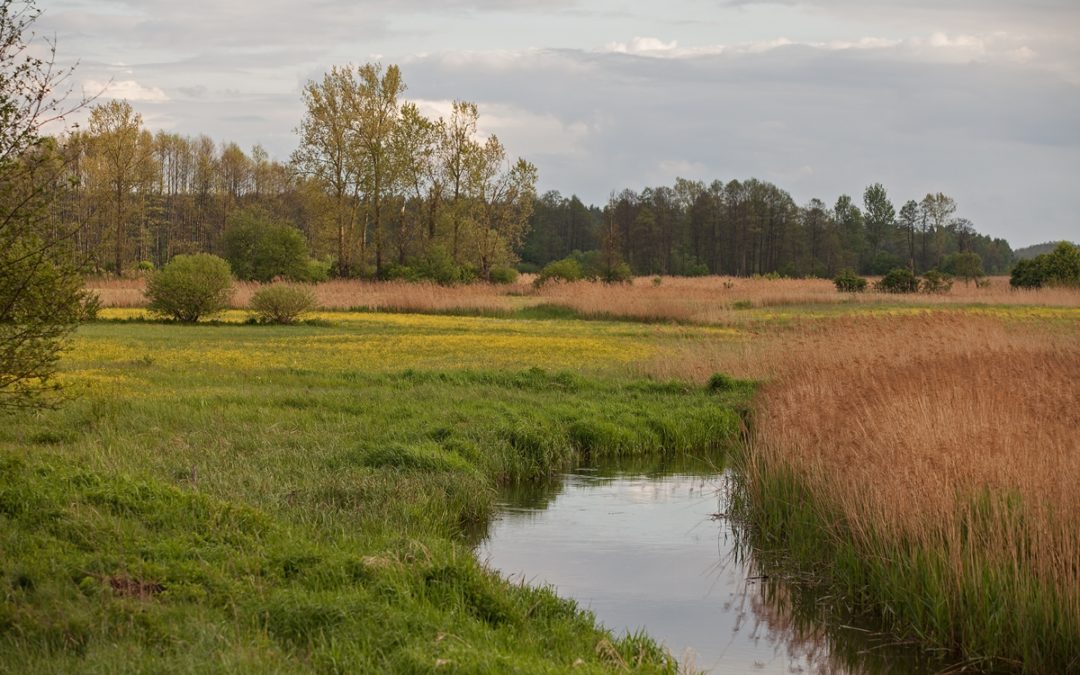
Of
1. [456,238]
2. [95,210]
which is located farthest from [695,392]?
[456,238]

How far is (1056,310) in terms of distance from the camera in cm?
4222

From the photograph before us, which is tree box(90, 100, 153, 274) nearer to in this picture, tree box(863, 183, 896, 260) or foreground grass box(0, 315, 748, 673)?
foreground grass box(0, 315, 748, 673)

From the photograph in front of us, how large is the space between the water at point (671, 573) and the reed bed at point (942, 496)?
535mm

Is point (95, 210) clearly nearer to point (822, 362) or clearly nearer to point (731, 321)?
point (822, 362)

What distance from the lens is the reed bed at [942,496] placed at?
27.8 ft

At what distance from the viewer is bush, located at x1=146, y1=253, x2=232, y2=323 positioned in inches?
1394

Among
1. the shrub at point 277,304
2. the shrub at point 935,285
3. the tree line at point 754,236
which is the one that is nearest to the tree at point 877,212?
the tree line at point 754,236

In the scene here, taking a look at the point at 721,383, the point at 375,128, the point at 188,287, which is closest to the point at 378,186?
the point at 375,128

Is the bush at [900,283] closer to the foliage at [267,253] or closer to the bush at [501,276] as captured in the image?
the bush at [501,276]

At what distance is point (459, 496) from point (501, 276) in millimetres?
51025

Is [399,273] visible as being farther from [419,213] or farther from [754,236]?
[754,236]

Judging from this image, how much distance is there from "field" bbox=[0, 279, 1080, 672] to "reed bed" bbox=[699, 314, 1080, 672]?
0.04 m

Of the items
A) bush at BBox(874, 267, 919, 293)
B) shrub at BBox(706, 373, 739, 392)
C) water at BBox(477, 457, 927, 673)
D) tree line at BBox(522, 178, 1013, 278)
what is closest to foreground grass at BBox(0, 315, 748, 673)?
shrub at BBox(706, 373, 739, 392)

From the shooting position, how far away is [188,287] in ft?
116
